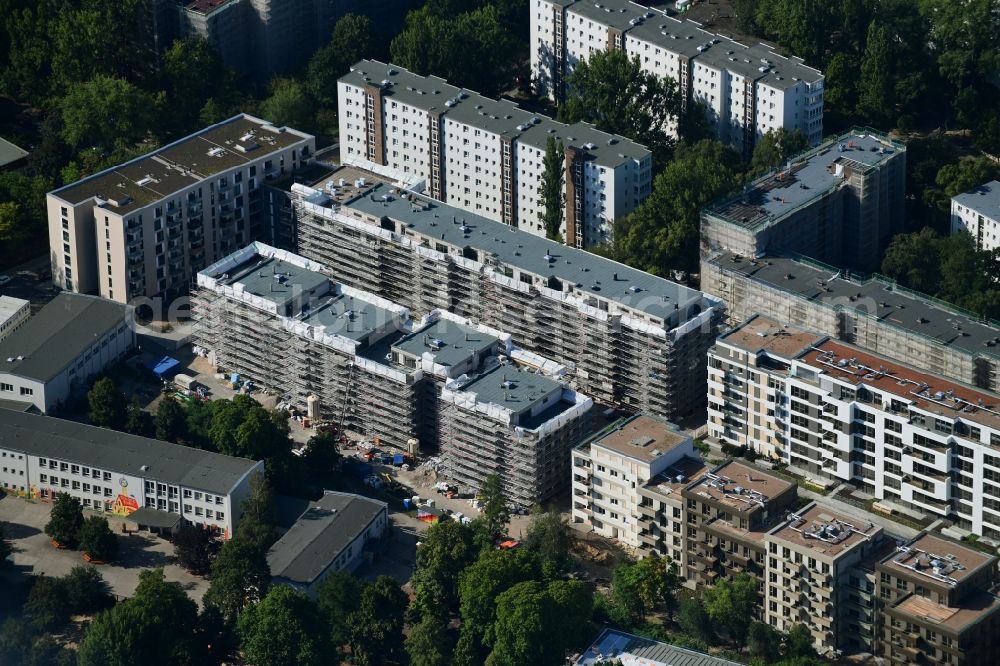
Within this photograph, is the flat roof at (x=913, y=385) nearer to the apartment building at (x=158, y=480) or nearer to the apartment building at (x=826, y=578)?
the apartment building at (x=826, y=578)

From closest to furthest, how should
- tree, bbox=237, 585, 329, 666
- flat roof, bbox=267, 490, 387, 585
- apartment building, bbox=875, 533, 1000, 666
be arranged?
apartment building, bbox=875, 533, 1000, 666
tree, bbox=237, 585, 329, 666
flat roof, bbox=267, 490, 387, 585

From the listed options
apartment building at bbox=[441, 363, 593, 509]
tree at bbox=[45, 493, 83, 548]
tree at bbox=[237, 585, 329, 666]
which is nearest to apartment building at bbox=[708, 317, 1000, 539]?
apartment building at bbox=[441, 363, 593, 509]

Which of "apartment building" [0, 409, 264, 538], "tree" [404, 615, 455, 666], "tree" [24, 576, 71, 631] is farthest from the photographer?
"apartment building" [0, 409, 264, 538]

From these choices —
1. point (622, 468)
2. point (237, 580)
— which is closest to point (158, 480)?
point (237, 580)

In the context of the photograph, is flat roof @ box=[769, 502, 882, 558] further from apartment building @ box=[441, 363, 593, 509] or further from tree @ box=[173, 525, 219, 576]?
tree @ box=[173, 525, 219, 576]

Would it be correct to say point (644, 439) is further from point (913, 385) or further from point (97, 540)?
point (97, 540)
